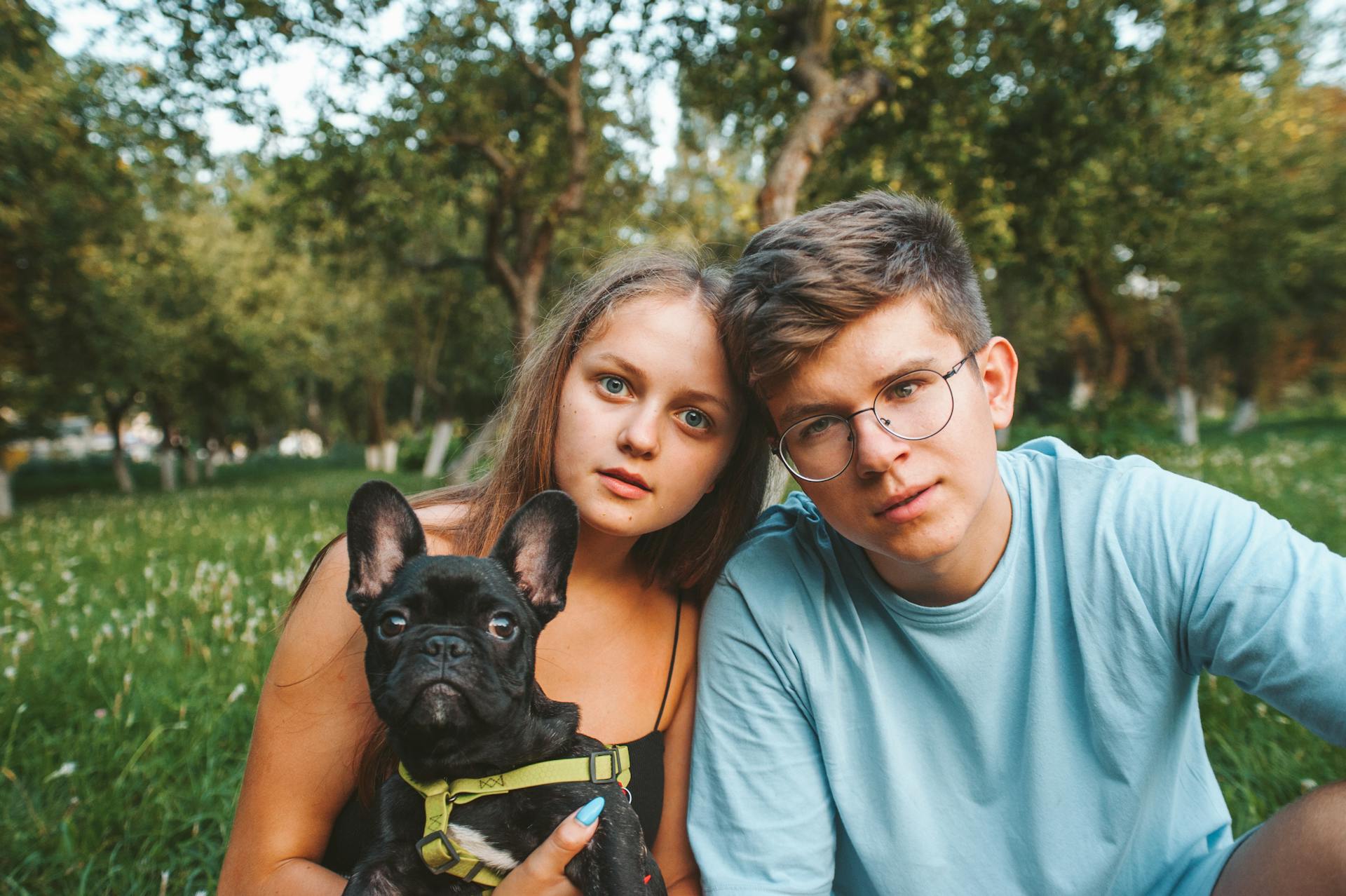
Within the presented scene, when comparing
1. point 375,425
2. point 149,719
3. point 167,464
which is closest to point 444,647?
point 149,719

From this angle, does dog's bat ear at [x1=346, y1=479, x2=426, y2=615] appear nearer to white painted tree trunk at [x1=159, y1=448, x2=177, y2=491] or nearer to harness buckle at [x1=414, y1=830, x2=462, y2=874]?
harness buckle at [x1=414, y1=830, x2=462, y2=874]

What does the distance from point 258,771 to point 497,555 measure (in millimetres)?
845

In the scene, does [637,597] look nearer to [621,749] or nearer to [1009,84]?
[621,749]

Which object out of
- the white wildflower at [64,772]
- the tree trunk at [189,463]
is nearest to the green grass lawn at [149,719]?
the white wildflower at [64,772]

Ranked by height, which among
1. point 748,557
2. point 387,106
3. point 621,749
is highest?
point 387,106

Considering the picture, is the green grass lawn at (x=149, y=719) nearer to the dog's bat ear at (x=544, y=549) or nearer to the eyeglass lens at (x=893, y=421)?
the dog's bat ear at (x=544, y=549)

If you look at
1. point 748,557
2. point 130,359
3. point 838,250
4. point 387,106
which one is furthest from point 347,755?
point 130,359

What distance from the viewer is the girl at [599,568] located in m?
1.94

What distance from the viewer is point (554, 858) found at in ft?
5.05

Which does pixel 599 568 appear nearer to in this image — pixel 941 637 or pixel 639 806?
pixel 639 806

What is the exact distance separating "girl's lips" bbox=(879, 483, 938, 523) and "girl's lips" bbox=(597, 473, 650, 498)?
644 millimetres

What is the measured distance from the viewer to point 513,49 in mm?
12484

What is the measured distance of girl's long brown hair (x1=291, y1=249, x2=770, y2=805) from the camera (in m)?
2.29

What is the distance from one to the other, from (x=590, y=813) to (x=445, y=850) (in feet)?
0.99
